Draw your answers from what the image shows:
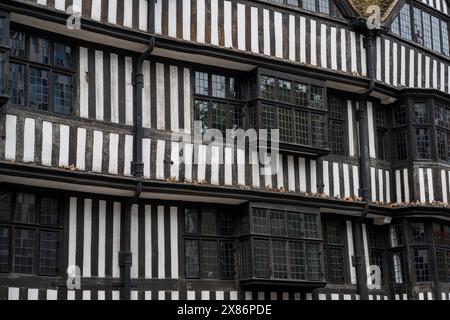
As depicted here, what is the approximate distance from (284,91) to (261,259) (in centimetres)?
381

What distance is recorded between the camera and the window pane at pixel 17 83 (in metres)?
15.4

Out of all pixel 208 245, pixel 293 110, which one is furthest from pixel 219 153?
pixel 293 110

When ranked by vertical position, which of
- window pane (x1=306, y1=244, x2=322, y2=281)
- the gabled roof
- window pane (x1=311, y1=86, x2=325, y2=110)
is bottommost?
window pane (x1=306, y1=244, x2=322, y2=281)

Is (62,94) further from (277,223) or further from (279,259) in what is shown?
(279,259)

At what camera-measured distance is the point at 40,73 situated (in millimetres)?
15867

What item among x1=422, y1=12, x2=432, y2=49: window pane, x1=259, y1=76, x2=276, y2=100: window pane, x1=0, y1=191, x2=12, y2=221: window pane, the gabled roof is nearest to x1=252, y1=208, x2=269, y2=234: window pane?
x1=259, y1=76, x2=276, y2=100: window pane

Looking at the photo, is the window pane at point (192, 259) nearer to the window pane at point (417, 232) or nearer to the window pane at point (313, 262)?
the window pane at point (313, 262)

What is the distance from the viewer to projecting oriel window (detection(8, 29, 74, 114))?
611 inches

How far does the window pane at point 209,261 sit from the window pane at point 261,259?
85cm

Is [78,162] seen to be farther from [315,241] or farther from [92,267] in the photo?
[315,241]

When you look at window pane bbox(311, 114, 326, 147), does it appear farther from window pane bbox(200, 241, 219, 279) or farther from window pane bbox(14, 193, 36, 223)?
window pane bbox(14, 193, 36, 223)

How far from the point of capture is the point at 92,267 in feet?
51.7

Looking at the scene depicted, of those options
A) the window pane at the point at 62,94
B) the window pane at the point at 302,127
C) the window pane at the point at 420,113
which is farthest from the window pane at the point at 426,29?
the window pane at the point at 62,94

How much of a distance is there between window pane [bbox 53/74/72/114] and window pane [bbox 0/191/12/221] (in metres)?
1.88
